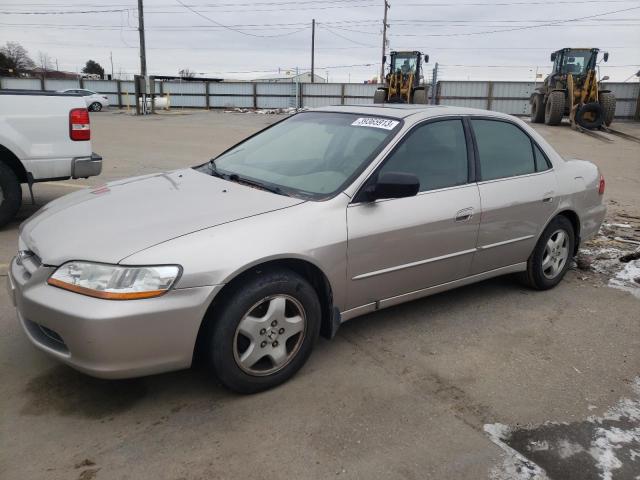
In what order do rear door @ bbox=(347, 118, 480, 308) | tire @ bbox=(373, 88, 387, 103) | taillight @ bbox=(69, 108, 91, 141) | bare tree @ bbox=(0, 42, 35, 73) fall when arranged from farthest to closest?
bare tree @ bbox=(0, 42, 35, 73), tire @ bbox=(373, 88, 387, 103), taillight @ bbox=(69, 108, 91, 141), rear door @ bbox=(347, 118, 480, 308)

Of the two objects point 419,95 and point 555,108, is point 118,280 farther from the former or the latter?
point 419,95

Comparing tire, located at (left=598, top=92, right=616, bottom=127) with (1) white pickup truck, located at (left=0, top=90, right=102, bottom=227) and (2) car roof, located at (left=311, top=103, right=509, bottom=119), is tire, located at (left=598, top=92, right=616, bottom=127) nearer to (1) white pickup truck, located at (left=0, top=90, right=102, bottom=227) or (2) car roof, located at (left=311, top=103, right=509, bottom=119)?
(2) car roof, located at (left=311, top=103, right=509, bottom=119)

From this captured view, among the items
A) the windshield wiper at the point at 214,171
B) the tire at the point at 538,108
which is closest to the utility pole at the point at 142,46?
the tire at the point at 538,108

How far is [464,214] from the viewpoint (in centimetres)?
370

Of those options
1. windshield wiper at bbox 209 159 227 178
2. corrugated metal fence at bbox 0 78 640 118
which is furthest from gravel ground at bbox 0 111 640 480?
corrugated metal fence at bbox 0 78 640 118

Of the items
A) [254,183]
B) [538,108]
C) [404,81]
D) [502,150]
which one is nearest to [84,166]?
[254,183]

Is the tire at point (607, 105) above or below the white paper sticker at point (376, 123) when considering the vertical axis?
above

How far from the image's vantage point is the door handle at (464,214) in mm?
3666

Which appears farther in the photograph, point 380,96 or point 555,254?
point 380,96

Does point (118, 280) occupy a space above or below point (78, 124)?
below

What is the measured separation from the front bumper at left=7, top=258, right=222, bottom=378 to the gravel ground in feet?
1.06

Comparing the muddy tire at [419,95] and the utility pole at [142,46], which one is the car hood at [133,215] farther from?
the utility pole at [142,46]

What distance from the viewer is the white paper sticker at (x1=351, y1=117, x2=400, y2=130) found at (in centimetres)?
361

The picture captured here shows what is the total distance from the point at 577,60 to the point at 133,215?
23.1 meters
